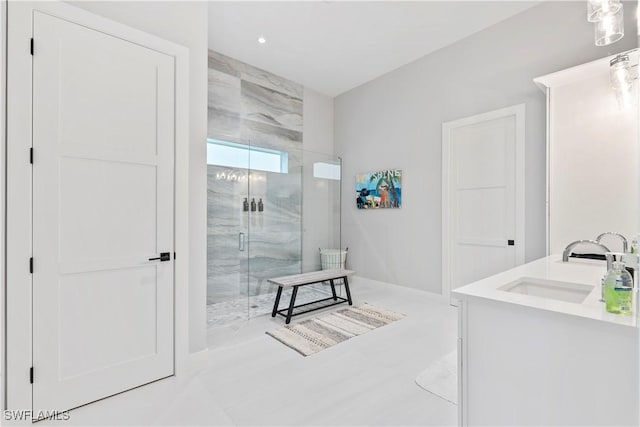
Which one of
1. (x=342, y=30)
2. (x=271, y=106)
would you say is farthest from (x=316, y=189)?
(x=342, y=30)

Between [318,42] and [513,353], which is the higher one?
[318,42]

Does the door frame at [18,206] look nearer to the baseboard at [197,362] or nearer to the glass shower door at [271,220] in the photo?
the baseboard at [197,362]

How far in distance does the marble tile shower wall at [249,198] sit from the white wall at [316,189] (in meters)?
0.14

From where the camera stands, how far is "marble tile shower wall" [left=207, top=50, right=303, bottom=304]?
3.82m

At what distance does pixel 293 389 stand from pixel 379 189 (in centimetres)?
324

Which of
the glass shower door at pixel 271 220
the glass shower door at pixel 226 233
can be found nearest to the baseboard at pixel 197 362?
the glass shower door at pixel 271 220

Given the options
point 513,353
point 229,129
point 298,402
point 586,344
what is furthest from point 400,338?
point 229,129

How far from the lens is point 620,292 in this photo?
41.1 inches

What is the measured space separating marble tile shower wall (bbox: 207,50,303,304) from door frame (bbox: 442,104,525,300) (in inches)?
74.3

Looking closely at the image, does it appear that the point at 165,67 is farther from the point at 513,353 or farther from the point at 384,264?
the point at 384,264

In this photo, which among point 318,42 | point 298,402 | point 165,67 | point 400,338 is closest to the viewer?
point 298,402

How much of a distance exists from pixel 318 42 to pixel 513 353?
148 inches

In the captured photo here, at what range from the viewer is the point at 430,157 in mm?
A: 4090

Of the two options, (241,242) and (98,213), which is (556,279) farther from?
(241,242)
